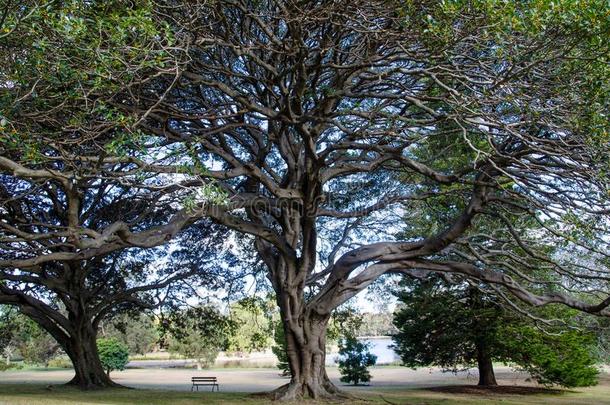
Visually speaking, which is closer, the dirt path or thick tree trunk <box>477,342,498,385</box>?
thick tree trunk <box>477,342,498,385</box>

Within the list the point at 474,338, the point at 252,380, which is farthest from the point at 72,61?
the point at 252,380

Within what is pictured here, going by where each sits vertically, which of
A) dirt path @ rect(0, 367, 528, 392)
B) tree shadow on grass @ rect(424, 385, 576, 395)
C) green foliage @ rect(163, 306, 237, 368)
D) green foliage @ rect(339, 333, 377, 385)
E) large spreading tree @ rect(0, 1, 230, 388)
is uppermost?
large spreading tree @ rect(0, 1, 230, 388)

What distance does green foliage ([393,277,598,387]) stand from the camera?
18.1 meters

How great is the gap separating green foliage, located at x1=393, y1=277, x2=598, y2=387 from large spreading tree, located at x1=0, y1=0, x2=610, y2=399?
443 cm

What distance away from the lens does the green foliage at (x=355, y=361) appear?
24453mm

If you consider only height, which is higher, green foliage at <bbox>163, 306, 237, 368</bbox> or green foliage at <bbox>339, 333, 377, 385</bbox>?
green foliage at <bbox>163, 306, 237, 368</bbox>

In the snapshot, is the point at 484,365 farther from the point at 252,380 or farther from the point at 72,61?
the point at 72,61

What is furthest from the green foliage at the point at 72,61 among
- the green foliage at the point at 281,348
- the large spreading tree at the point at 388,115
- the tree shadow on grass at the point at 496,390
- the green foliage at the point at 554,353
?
the green foliage at the point at 281,348

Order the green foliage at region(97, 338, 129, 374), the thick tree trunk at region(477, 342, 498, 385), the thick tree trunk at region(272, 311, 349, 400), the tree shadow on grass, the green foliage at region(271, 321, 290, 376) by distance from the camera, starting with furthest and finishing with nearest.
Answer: the green foliage at region(97, 338, 129, 374) < the green foliage at region(271, 321, 290, 376) < the thick tree trunk at region(477, 342, 498, 385) < the tree shadow on grass < the thick tree trunk at region(272, 311, 349, 400)

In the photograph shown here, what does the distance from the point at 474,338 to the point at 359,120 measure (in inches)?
407

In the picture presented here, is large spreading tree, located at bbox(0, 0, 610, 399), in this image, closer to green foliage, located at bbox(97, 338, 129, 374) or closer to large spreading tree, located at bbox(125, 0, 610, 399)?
large spreading tree, located at bbox(125, 0, 610, 399)

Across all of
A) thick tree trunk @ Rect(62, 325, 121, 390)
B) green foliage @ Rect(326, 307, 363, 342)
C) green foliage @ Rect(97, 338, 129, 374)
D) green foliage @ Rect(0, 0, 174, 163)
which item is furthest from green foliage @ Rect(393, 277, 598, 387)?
green foliage @ Rect(97, 338, 129, 374)

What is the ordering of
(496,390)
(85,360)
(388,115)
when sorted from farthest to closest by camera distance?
(496,390), (85,360), (388,115)

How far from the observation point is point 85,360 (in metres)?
19.3
